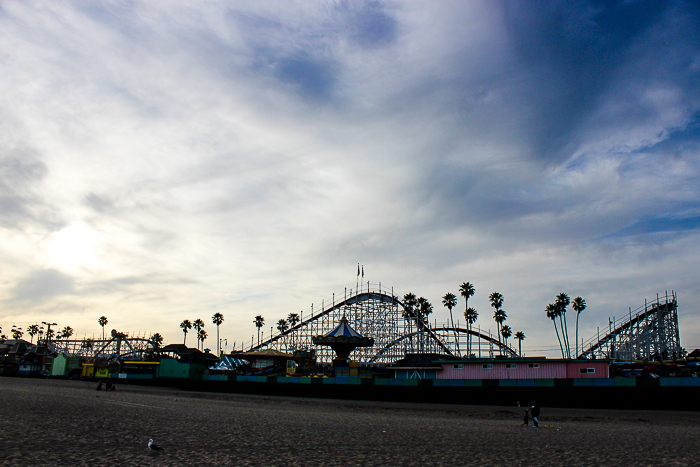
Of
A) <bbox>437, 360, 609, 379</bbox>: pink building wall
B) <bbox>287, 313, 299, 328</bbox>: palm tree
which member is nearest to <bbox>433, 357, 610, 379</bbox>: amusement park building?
<bbox>437, 360, 609, 379</bbox>: pink building wall

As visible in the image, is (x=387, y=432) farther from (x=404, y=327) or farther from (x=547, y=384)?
(x=404, y=327)

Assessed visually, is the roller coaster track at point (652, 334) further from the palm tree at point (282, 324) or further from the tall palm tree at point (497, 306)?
the palm tree at point (282, 324)

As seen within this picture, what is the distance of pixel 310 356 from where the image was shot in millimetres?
63688

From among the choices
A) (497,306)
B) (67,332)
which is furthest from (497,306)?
(67,332)

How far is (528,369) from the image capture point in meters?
36.2

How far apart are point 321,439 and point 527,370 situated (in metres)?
25.6

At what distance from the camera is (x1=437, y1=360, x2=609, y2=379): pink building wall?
114ft

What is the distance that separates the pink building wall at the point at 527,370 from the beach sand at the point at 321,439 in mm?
10512

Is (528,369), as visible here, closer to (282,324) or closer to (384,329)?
(384,329)

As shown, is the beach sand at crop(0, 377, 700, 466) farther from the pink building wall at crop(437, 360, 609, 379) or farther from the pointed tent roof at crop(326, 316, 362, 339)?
the pointed tent roof at crop(326, 316, 362, 339)

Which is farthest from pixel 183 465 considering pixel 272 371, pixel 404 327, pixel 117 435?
pixel 404 327

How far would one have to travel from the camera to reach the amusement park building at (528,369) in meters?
34.7

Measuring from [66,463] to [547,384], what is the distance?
3159cm

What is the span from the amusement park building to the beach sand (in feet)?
34.6
